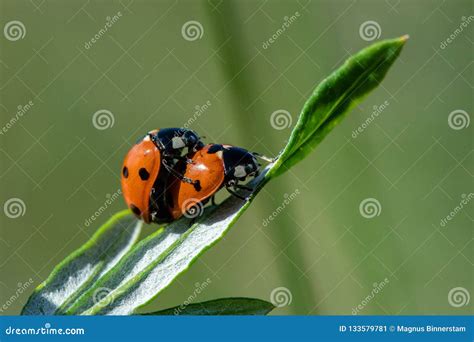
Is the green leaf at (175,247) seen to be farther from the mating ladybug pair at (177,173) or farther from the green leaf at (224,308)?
the mating ladybug pair at (177,173)

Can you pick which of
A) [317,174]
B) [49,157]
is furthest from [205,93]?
[49,157]

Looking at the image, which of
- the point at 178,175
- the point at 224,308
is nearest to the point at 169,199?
the point at 178,175

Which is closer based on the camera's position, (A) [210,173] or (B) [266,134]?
(A) [210,173]

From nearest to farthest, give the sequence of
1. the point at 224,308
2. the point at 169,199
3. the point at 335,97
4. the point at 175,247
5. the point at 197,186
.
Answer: the point at 335,97
the point at 224,308
the point at 175,247
the point at 197,186
the point at 169,199

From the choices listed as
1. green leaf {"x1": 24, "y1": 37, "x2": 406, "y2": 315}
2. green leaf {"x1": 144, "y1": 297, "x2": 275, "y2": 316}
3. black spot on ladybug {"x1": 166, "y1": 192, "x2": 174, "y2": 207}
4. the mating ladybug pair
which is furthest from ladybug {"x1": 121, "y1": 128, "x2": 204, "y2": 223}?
green leaf {"x1": 144, "y1": 297, "x2": 275, "y2": 316}

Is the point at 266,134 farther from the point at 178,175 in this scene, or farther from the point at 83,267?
the point at 83,267

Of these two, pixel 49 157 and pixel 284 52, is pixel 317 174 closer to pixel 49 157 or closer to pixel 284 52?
pixel 284 52
